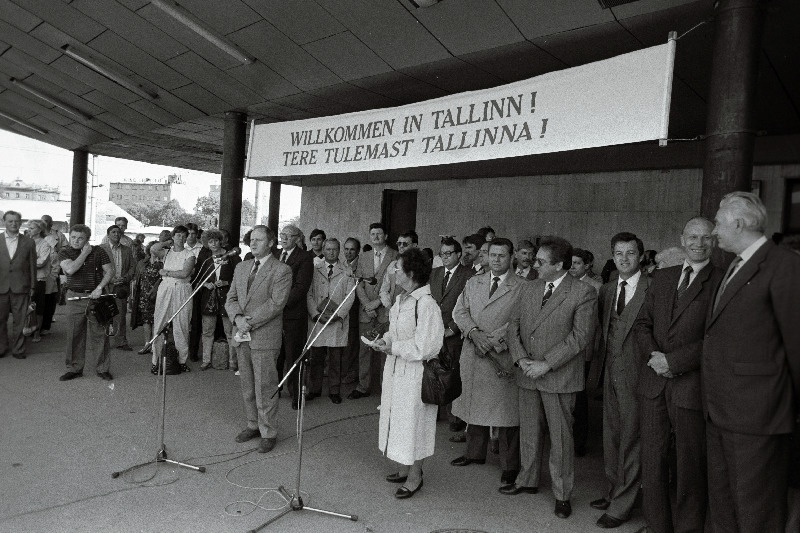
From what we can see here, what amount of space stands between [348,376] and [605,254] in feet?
17.3

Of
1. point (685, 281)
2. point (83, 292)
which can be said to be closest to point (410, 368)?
point (685, 281)

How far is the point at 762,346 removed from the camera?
2715 mm

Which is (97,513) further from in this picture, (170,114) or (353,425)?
(170,114)

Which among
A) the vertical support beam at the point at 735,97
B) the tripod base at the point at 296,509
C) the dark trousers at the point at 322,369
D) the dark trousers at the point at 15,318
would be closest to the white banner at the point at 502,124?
the vertical support beam at the point at 735,97

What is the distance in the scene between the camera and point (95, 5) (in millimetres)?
7273

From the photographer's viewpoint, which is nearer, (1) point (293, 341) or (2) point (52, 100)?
(1) point (293, 341)

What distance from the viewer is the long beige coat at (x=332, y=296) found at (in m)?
6.30

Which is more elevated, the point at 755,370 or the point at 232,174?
the point at 232,174

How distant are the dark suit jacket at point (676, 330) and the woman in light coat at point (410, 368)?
A: 1299mm

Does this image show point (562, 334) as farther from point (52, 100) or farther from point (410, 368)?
point (52, 100)

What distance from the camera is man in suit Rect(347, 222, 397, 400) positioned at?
21.4ft

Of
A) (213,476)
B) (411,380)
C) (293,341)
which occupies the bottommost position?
(213,476)

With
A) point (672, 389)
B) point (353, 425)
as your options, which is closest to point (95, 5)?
point (353, 425)

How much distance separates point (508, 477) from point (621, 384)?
115 cm
